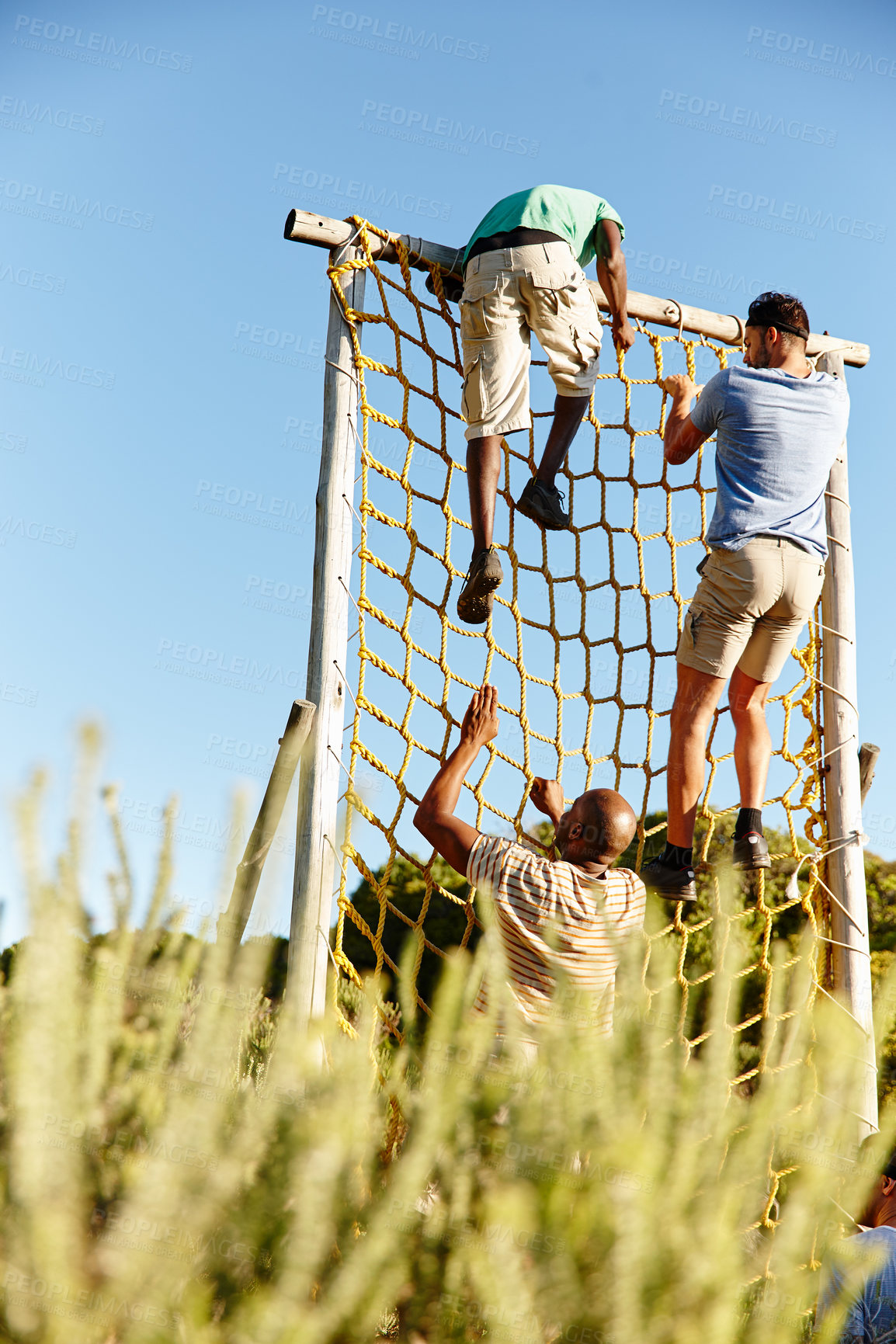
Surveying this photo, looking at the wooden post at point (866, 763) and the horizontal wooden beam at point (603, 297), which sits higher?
the horizontal wooden beam at point (603, 297)

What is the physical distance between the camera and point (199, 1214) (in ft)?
1.78

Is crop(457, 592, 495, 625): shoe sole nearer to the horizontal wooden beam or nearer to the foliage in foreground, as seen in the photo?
the horizontal wooden beam

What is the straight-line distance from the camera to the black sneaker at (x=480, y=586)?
232 centimetres

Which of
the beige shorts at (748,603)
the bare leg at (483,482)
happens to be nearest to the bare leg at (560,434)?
the bare leg at (483,482)

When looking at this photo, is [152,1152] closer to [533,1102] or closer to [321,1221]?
[321,1221]

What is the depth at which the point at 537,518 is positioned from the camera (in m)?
2.72

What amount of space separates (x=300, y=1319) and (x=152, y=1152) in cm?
12

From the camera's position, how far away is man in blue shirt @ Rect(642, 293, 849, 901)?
2.39 metres

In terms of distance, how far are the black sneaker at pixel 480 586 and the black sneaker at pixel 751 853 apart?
80 cm

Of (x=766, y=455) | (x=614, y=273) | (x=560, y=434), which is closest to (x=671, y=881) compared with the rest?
(x=766, y=455)

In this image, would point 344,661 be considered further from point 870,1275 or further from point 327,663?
point 870,1275

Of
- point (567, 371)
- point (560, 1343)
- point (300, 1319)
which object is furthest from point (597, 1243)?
point (567, 371)

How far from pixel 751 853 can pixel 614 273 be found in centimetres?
155

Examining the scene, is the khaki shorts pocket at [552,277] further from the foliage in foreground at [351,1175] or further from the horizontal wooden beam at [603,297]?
the foliage in foreground at [351,1175]
